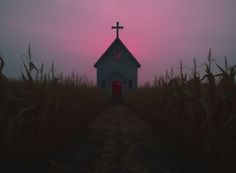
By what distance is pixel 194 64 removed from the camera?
4941mm

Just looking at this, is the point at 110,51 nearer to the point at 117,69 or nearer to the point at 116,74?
the point at 117,69

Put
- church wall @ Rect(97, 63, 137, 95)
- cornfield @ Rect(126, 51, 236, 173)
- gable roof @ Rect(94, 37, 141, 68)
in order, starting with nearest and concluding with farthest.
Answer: cornfield @ Rect(126, 51, 236, 173) < church wall @ Rect(97, 63, 137, 95) < gable roof @ Rect(94, 37, 141, 68)

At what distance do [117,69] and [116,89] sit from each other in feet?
7.33

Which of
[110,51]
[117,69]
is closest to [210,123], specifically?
[117,69]

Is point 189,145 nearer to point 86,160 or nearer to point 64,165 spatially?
point 86,160

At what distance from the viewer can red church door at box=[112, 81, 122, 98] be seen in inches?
1106

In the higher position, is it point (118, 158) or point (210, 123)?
point (210, 123)

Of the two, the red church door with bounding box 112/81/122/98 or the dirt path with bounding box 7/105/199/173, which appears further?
the red church door with bounding box 112/81/122/98

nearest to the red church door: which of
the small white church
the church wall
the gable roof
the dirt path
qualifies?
the small white church

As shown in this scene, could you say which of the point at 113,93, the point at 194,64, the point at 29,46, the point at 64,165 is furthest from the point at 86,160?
the point at 113,93

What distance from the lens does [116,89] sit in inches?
1131

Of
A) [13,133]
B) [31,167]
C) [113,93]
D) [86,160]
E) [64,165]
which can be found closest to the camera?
[13,133]

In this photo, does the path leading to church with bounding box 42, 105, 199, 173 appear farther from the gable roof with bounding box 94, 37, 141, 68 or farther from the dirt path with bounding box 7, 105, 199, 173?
the gable roof with bounding box 94, 37, 141, 68

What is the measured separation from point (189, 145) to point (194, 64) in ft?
4.72
